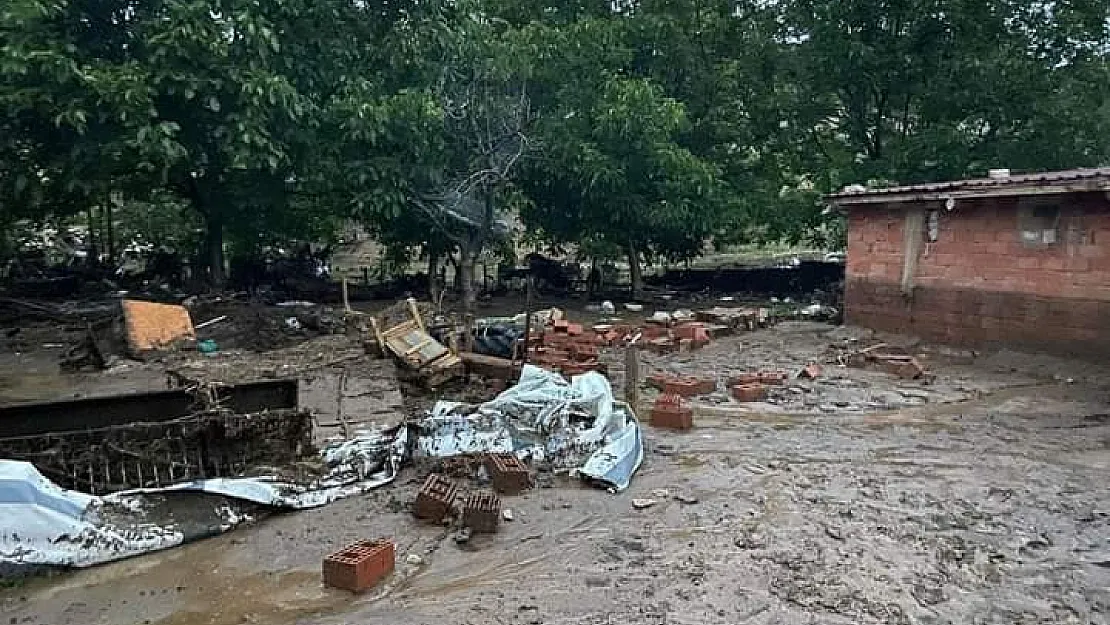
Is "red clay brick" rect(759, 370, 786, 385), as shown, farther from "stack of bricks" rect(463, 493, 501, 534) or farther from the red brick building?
"stack of bricks" rect(463, 493, 501, 534)

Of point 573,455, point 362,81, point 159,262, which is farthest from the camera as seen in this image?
point 159,262

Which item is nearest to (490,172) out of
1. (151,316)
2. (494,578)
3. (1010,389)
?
(151,316)

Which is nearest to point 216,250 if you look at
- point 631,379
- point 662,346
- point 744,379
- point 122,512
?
point 662,346

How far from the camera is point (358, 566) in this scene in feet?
14.3

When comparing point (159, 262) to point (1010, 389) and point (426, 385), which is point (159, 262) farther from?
point (1010, 389)

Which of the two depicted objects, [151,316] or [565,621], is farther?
[151,316]

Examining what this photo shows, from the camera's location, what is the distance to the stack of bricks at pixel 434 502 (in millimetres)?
5352

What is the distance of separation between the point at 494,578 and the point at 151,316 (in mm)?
8762

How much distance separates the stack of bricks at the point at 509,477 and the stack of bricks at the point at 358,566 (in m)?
1.43

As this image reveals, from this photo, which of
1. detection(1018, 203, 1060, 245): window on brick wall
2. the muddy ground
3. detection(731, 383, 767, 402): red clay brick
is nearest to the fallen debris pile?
the muddy ground

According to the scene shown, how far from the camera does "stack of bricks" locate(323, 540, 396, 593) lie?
437 centimetres

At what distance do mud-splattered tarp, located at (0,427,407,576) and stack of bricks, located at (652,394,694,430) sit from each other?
2959 millimetres

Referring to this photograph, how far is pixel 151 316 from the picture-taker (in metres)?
11.5

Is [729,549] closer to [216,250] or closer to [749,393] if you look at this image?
[749,393]
